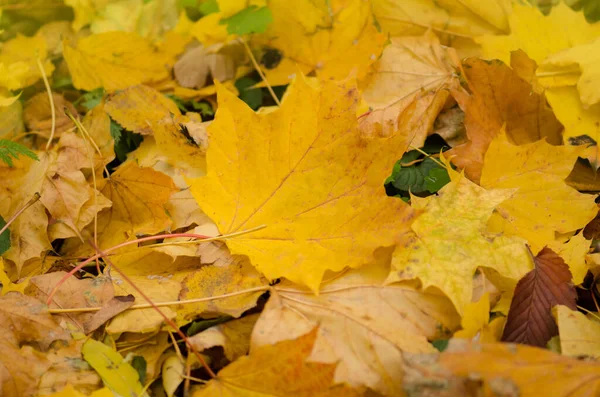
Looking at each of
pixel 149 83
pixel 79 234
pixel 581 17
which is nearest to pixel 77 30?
pixel 149 83

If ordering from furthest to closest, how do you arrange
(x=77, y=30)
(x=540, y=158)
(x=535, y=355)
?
(x=77, y=30) → (x=540, y=158) → (x=535, y=355)

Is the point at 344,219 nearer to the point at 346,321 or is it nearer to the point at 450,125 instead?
the point at 346,321

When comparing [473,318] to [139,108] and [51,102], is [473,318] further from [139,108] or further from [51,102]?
[51,102]

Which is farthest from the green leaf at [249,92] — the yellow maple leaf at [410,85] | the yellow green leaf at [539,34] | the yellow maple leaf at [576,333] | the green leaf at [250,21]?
the yellow maple leaf at [576,333]

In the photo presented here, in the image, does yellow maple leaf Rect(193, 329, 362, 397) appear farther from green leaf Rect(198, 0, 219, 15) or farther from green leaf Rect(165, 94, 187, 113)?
green leaf Rect(198, 0, 219, 15)

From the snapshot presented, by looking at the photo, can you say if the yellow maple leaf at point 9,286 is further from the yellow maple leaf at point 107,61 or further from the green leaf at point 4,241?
the yellow maple leaf at point 107,61

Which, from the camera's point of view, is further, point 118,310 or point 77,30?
point 77,30

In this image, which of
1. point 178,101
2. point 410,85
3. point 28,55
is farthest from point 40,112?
point 410,85
